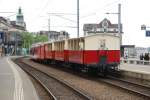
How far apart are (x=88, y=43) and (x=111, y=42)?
1.63 meters

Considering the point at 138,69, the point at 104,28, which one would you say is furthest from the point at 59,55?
the point at 138,69

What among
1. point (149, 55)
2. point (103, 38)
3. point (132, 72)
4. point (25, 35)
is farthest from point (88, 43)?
point (25, 35)

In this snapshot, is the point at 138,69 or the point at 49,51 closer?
the point at 138,69

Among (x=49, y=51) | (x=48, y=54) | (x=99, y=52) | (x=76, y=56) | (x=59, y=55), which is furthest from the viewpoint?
(x=48, y=54)

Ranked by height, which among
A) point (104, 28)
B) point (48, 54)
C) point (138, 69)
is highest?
point (104, 28)

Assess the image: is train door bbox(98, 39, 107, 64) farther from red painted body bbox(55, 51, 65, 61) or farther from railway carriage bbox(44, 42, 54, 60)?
railway carriage bbox(44, 42, 54, 60)

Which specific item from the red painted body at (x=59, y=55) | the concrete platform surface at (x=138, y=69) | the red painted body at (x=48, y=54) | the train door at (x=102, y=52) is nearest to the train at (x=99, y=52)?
the train door at (x=102, y=52)

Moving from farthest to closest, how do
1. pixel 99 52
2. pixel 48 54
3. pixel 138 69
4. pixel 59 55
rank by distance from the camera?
pixel 48 54
pixel 59 55
pixel 138 69
pixel 99 52

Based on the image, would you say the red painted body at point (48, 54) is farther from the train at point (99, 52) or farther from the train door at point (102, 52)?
the train door at point (102, 52)

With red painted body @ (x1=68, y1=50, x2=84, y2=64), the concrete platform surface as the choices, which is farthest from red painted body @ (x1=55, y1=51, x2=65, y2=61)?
the concrete platform surface

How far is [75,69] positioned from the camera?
4091 cm

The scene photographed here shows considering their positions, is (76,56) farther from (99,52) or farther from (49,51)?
(49,51)

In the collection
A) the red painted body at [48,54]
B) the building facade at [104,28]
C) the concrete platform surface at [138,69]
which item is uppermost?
the building facade at [104,28]

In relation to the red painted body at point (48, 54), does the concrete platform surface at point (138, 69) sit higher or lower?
lower
